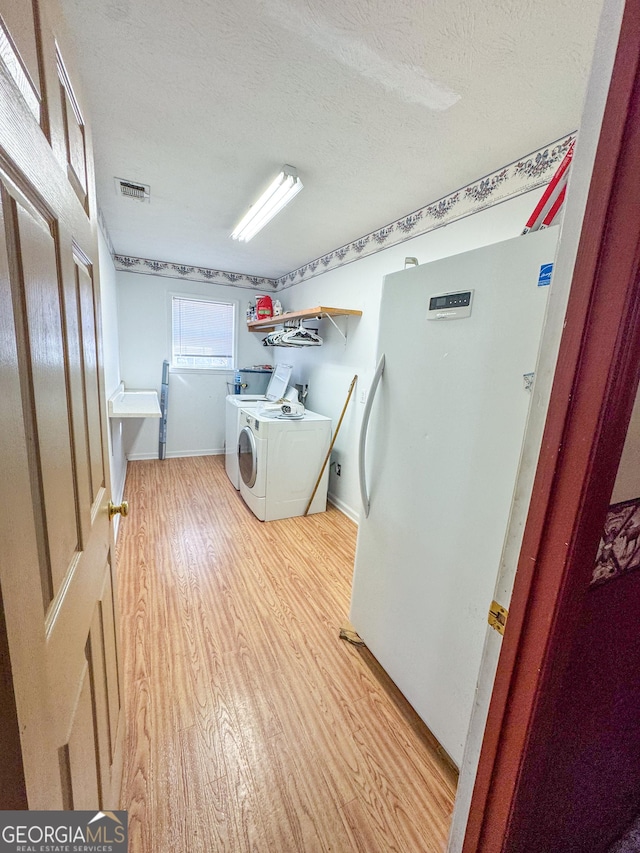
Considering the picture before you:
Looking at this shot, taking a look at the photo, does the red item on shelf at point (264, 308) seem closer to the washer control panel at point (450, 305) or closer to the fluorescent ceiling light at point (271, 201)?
the fluorescent ceiling light at point (271, 201)

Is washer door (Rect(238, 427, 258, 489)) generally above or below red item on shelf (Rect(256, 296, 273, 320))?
below

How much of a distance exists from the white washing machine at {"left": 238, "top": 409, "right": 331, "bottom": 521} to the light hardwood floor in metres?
0.62

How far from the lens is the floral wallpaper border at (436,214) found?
1.58 m

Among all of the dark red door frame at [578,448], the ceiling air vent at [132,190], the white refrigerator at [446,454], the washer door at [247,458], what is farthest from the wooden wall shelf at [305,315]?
the dark red door frame at [578,448]

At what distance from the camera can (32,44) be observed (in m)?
0.47

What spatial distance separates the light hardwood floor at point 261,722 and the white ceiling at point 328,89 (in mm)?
2394

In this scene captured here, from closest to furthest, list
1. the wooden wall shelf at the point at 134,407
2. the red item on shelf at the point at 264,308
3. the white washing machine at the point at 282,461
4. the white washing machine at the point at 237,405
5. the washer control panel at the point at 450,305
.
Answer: the washer control panel at the point at 450,305 → the wooden wall shelf at the point at 134,407 → the white washing machine at the point at 282,461 → the white washing machine at the point at 237,405 → the red item on shelf at the point at 264,308

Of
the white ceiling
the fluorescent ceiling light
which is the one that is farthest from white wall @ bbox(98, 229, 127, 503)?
the fluorescent ceiling light

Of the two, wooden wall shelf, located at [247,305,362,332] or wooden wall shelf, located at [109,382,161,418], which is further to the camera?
wooden wall shelf, located at [247,305,362,332]

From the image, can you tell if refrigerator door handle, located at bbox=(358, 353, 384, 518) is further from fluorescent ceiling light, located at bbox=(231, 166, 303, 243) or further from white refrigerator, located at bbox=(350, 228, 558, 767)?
fluorescent ceiling light, located at bbox=(231, 166, 303, 243)

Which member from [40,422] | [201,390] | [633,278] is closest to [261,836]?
[40,422]

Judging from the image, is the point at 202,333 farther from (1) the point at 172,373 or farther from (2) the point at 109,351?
(2) the point at 109,351

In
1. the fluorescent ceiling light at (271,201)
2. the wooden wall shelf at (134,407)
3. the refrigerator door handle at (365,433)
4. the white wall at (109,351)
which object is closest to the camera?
the refrigerator door handle at (365,433)

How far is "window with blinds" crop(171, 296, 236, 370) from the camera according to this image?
4258mm
